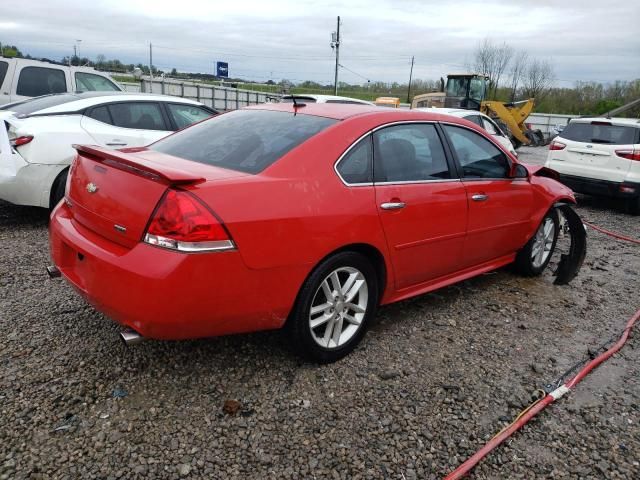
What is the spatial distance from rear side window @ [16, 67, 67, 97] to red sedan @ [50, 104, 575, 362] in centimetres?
680

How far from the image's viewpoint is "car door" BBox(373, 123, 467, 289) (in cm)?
320

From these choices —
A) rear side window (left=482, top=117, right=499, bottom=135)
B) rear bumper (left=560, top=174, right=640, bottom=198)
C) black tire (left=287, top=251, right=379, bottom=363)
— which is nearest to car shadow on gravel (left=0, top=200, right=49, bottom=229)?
black tire (left=287, top=251, right=379, bottom=363)

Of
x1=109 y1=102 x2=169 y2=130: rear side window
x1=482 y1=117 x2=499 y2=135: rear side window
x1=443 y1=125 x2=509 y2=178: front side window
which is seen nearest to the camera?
x1=443 y1=125 x2=509 y2=178: front side window

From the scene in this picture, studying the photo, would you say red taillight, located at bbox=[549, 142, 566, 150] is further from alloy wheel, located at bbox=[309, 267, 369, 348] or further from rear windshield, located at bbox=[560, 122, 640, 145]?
alloy wheel, located at bbox=[309, 267, 369, 348]

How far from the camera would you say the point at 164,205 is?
7.88 ft

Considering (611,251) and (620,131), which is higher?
(620,131)

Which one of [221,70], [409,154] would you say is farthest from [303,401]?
[221,70]

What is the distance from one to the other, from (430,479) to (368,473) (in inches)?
11.0

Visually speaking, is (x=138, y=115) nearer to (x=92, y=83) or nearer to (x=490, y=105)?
(x=92, y=83)

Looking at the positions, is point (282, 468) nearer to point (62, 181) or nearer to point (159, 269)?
point (159, 269)

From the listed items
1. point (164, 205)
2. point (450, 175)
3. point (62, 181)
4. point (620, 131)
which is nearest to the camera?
point (164, 205)

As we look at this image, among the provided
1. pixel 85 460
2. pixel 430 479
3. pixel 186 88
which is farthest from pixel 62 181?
pixel 186 88

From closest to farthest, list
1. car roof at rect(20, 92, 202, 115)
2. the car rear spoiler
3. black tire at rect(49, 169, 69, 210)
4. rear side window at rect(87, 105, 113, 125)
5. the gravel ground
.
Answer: the gravel ground, the car rear spoiler, black tire at rect(49, 169, 69, 210), car roof at rect(20, 92, 202, 115), rear side window at rect(87, 105, 113, 125)

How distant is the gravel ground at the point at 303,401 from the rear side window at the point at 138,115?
260 centimetres
